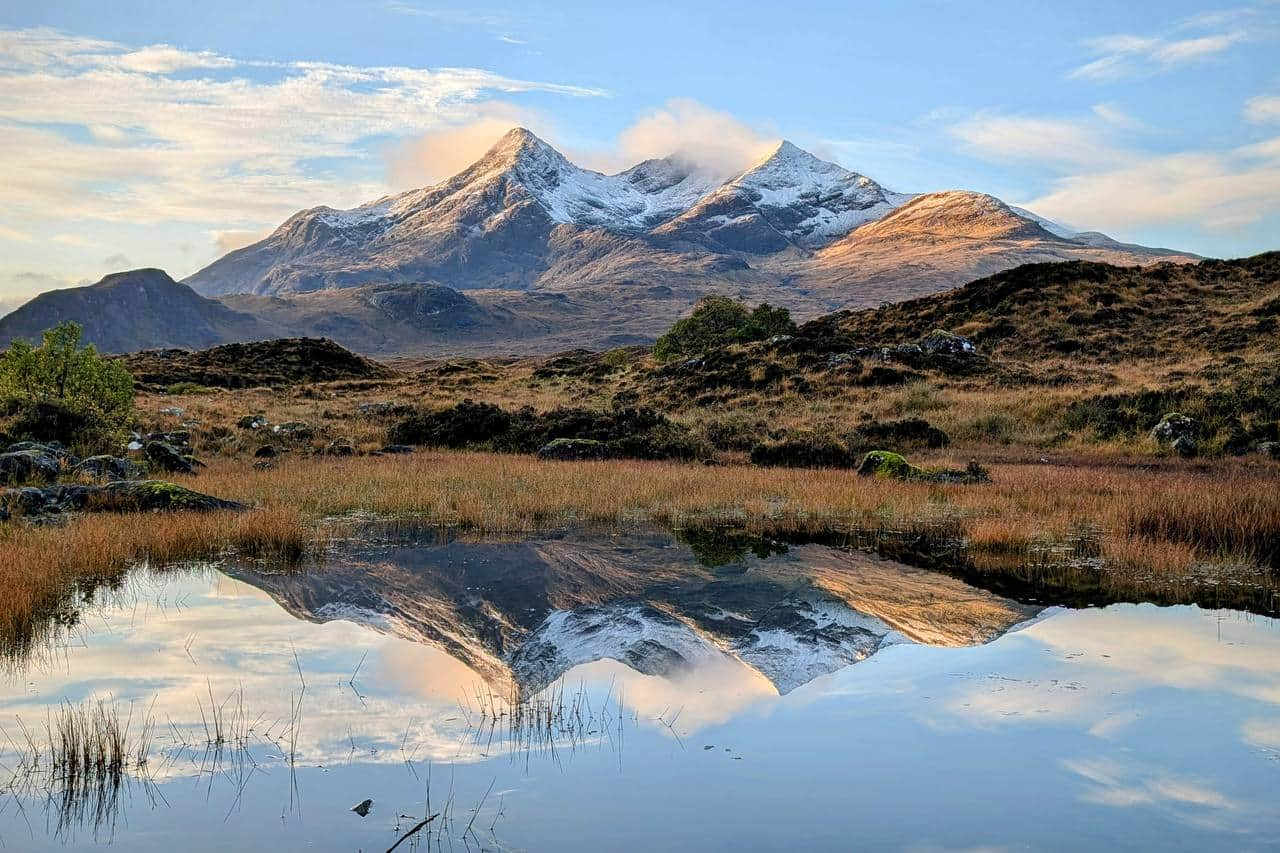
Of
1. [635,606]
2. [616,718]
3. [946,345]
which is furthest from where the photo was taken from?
[946,345]

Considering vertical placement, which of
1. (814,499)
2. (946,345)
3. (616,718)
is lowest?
(616,718)

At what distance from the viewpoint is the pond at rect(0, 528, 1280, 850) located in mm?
7129

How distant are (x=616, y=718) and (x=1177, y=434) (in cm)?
2749

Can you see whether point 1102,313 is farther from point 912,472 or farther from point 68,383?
point 68,383

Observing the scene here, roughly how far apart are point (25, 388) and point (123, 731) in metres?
27.4

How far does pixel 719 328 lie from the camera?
80.1 metres

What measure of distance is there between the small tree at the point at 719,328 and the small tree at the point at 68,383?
1795 inches

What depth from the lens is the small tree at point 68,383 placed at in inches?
1204

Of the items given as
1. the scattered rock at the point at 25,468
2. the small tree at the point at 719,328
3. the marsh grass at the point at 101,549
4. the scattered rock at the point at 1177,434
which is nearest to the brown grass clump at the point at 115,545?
the marsh grass at the point at 101,549

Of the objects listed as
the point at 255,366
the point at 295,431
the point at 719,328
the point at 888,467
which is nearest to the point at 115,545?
the point at 888,467

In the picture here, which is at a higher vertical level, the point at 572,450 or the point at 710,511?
the point at 572,450

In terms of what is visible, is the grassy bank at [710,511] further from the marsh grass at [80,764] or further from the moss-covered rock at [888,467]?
the marsh grass at [80,764]

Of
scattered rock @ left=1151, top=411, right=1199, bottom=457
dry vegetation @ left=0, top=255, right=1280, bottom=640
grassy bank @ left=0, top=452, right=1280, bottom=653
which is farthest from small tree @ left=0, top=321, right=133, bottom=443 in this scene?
scattered rock @ left=1151, top=411, right=1199, bottom=457

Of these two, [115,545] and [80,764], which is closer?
[80,764]
